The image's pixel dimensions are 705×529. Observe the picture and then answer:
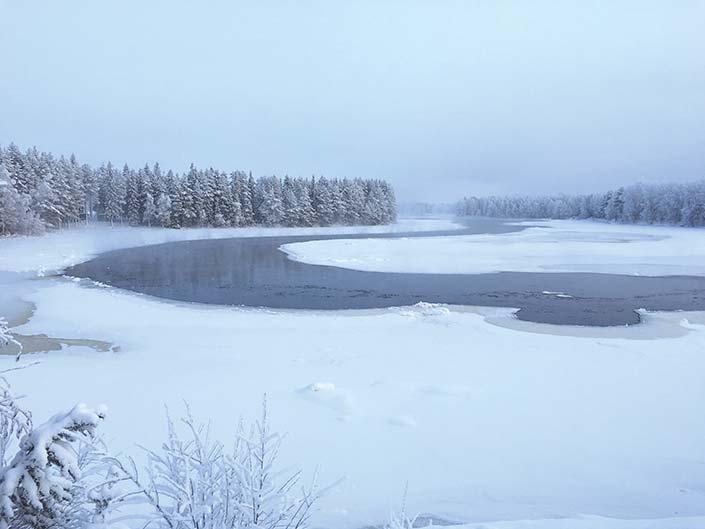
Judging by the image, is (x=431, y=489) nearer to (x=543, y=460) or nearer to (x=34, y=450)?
(x=543, y=460)

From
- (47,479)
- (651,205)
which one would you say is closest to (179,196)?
(47,479)

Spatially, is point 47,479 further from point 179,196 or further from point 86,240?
point 179,196

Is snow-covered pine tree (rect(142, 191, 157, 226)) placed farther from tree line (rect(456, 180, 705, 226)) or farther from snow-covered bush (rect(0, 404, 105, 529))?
tree line (rect(456, 180, 705, 226))

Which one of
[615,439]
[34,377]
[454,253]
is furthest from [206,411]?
[454,253]

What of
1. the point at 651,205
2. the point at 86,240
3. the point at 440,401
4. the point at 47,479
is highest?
the point at 651,205

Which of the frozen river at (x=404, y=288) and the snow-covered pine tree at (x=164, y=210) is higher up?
the snow-covered pine tree at (x=164, y=210)

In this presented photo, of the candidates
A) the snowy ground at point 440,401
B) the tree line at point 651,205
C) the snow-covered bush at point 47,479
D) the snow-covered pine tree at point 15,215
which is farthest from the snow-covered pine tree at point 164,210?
the tree line at point 651,205

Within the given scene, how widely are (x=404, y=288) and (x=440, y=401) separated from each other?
14577 mm

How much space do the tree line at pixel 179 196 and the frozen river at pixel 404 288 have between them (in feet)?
114

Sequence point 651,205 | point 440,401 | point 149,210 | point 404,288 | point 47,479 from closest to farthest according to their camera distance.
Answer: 1. point 47,479
2. point 440,401
3. point 404,288
4. point 149,210
5. point 651,205

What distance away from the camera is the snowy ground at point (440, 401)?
654cm

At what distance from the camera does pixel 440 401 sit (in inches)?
374

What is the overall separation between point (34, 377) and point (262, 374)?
4.81 meters

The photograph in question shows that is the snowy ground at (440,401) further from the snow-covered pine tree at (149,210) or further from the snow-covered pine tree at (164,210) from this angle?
the snow-covered pine tree at (149,210)
